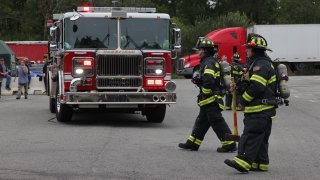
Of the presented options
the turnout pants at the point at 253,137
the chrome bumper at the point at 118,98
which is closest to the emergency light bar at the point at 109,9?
the chrome bumper at the point at 118,98

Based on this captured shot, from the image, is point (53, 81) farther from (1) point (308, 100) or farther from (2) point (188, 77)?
(2) point (188, 77)

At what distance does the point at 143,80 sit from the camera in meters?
16.7

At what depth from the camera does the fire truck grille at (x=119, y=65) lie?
54.0 ft

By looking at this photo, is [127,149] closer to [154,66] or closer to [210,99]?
[210,99]

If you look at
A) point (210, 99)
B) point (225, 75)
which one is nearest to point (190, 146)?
point (210, 99)

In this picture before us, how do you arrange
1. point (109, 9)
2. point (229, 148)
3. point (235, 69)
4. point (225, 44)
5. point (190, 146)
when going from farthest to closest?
point (225, 44)
point (109, 9)
point (235, 69)
point (190, 146)
point (229, 148)

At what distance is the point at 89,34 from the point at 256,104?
738cm

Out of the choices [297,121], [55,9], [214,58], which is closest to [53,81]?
[297,121]

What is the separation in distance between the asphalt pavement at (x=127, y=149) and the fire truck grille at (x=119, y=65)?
46.7 inches

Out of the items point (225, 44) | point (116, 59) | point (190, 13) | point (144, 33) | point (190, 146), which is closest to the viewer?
point (190, 146)

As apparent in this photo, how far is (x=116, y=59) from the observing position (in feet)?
54.1

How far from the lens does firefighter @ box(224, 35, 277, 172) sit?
9773mm

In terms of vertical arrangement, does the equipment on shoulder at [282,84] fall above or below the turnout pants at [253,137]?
above

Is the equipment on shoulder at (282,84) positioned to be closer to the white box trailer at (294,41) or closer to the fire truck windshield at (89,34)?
the fire truck windshield at (89,34)
